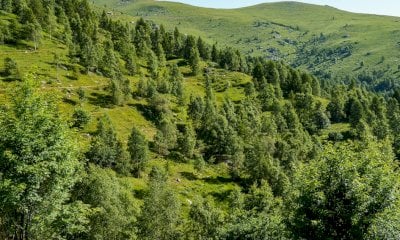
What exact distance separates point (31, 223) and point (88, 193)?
50.8 metres

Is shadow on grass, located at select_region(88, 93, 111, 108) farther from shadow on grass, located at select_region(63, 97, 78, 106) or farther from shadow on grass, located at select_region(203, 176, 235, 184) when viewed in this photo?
shadow on grass, located at select_region(203, 176, 235, 184)

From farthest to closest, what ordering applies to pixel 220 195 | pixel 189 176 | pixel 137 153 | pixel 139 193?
pixel 189 176
pixel 220 195
pixel 137 153
pixel 139 193

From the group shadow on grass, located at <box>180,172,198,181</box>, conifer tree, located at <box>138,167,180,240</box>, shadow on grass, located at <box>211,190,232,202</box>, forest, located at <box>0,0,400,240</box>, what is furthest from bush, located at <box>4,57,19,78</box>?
conifer tree, located at <box>138,167,180,240</box>

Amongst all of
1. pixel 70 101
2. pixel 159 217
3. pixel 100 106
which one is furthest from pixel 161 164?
pixel 159 217

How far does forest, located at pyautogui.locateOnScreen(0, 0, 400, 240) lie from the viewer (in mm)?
27984

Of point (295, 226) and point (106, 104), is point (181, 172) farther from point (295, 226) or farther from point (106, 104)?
point (295, 226)

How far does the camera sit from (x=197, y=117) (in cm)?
17212

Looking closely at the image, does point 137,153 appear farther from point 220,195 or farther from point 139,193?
point 220,195

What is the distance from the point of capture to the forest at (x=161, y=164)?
2798 cm

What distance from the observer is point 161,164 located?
139875 mm

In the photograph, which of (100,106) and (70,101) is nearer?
(70,101)

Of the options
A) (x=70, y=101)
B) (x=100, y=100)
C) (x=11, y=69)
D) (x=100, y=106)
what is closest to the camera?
(x=70, y=101)

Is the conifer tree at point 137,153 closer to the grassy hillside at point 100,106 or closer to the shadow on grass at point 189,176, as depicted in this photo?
the grassy hillside at point 100,106

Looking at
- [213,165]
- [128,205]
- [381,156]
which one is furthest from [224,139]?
[381,156]
